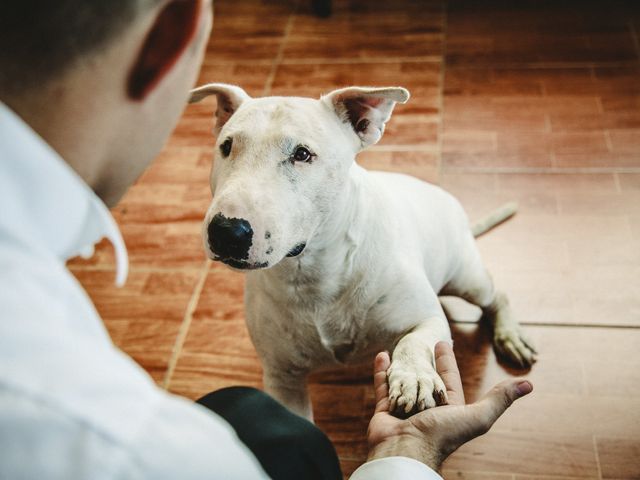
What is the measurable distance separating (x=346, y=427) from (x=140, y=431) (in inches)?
59.3

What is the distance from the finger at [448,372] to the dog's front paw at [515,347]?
2.43 ft

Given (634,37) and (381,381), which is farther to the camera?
(634,37)

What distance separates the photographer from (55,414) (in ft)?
1.97

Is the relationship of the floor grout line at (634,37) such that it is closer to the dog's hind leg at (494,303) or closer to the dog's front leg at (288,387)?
the dog's hind leg at (494,303)

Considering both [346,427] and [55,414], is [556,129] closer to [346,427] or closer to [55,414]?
[346,427]

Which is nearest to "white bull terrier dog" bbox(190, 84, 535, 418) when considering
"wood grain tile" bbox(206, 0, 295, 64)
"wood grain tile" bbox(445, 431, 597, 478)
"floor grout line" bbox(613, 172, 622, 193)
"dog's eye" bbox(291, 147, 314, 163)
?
"dog's eye" bbox(291, 147, 314, 163)

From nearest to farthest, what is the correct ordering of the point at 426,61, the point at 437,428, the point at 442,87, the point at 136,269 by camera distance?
the point at 437,428
the point at 136,269
the point at 442,87
the point at 426,61

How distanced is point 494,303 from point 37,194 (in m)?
1.74

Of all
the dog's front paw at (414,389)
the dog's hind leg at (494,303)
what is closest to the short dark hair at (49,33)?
the dog's front paw at (414,389)

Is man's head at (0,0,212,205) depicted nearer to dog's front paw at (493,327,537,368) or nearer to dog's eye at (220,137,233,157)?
dog's eye at (220,137,233,157)

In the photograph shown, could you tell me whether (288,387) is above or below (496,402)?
below

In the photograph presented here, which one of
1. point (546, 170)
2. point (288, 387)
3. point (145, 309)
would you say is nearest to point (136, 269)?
point (145, 309)

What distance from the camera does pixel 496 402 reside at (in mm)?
1326

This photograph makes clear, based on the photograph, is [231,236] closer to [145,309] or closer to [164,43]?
[164,43]
